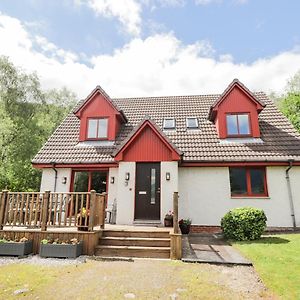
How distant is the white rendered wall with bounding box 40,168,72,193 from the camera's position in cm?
1252

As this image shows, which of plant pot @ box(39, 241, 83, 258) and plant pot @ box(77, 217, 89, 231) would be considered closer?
plant pot @ box(39, 241, 83, 258)

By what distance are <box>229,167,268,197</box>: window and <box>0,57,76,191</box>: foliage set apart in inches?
809

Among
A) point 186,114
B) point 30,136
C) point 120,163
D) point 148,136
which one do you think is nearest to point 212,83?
point 186,114

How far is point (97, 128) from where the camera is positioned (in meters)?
14.2

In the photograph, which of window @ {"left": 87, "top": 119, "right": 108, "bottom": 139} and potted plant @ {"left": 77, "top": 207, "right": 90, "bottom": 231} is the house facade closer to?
window @ {"left": 87, "top": 119, "right": 108, "bottom": 139}

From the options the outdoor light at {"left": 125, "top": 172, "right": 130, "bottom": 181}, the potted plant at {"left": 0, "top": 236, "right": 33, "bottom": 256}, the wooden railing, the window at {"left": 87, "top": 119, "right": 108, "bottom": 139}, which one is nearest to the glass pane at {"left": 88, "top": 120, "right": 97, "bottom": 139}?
the window at {"left": 87, "top": 119, "right": 108, "bottom": 139}

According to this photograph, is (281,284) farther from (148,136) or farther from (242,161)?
(148,136)

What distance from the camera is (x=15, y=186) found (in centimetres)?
2345

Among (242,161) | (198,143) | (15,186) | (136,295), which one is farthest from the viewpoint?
(15,186)

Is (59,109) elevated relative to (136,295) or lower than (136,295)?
elevated

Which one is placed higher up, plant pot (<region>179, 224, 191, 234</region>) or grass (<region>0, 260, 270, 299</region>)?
plant pot (<region>179, 224, 191, 234</region>)

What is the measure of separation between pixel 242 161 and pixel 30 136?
72.1 feet

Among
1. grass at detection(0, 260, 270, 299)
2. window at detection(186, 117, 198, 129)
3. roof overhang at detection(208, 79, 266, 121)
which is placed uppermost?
roof overhang at detection(208, 79, 266, 121)

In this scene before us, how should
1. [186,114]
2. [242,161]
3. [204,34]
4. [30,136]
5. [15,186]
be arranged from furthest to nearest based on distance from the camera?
[30,136] → [15,186] → [186,114] → [242,161] → [204,34]
